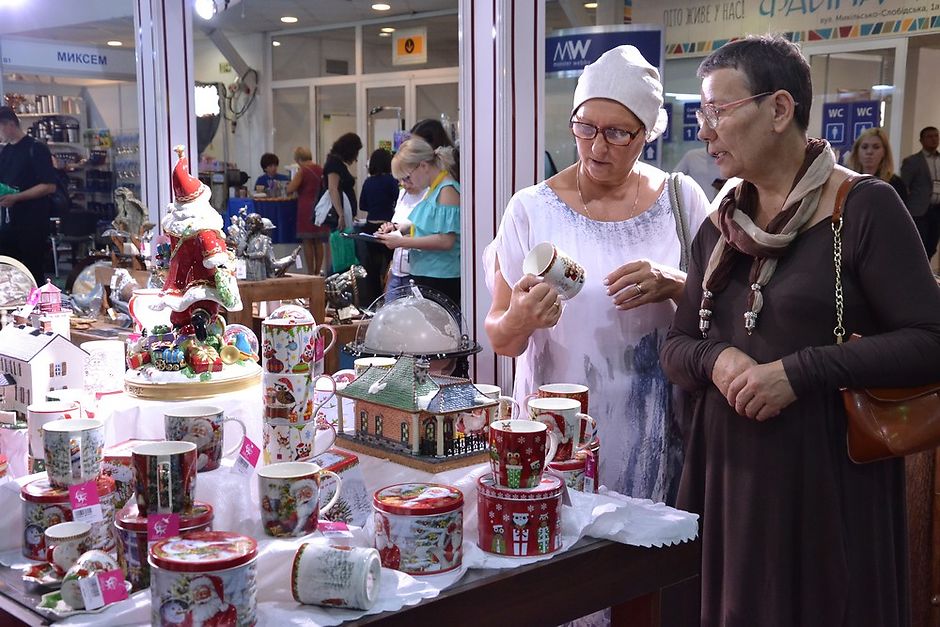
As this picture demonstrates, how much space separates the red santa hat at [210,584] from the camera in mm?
1107

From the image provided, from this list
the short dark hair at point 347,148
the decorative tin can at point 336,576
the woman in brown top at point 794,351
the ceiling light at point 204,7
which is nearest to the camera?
the decorative tin can at point 336,576

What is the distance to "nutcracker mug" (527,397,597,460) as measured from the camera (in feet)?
5.10

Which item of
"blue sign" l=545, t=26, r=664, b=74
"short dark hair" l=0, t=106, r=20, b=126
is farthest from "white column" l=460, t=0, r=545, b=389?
"short dark hair" l=0, t=106, r=20, b=126

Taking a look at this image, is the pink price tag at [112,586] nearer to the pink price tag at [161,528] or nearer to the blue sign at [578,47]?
the pink price tag at [161,528]

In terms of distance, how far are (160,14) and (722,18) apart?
153 inches

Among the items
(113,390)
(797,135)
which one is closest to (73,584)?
(113,390)

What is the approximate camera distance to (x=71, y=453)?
1.39m

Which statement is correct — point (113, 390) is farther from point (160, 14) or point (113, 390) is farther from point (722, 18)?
point (722, 18)

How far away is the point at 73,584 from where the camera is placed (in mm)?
1183

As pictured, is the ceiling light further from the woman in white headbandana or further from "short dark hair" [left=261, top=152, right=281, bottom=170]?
"short dark hair" [left=261, top=152, right=281, bottom=170]

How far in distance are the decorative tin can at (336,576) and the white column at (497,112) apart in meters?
2.27

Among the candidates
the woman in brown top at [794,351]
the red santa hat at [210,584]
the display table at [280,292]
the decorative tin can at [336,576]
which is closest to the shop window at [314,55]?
the display table at [280,292]

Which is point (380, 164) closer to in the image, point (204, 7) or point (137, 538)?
point (204, 7)

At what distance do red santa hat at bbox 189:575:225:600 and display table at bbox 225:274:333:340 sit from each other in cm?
274
